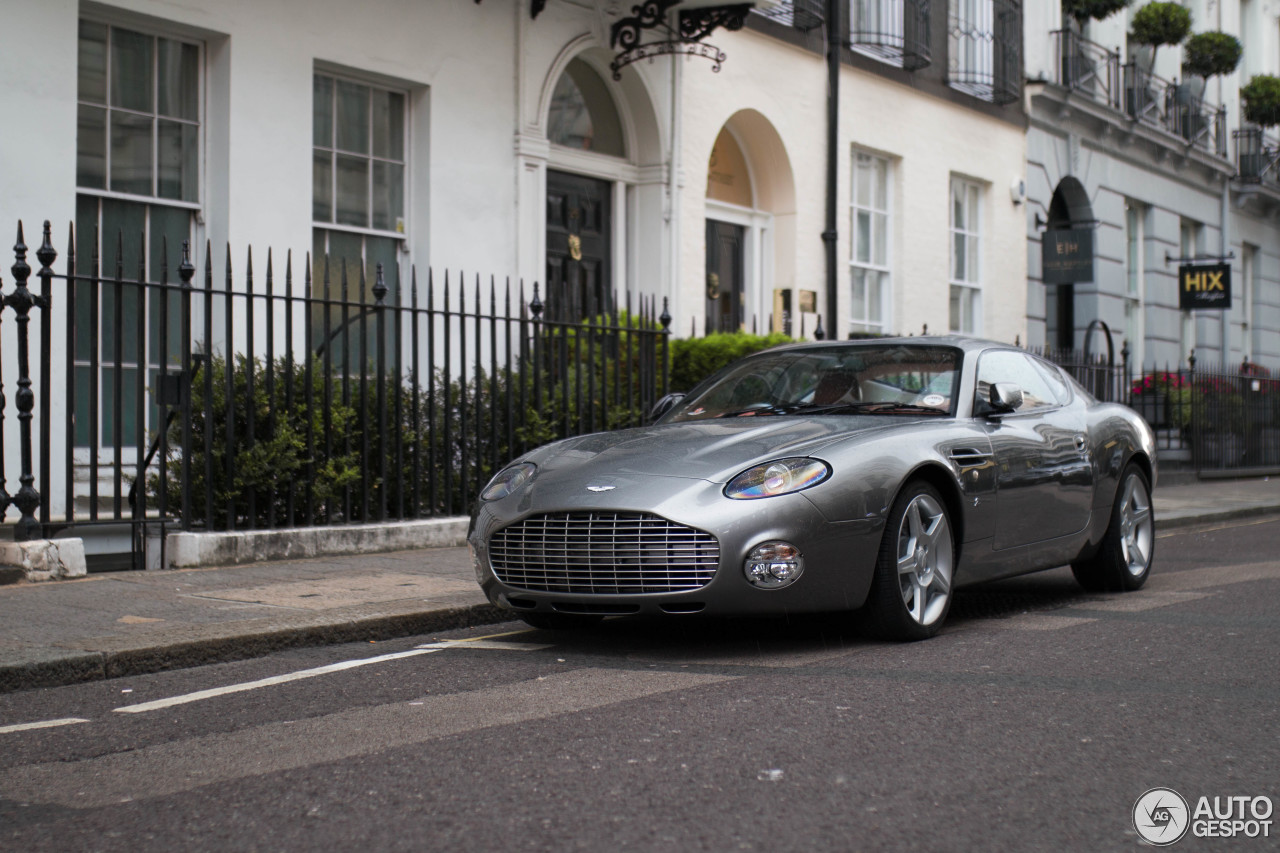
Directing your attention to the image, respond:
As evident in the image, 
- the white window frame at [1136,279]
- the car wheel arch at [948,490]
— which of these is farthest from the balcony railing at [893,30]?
the car wheel arch at [948,490]

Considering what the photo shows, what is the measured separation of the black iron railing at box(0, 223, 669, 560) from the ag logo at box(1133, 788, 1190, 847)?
19.2ft

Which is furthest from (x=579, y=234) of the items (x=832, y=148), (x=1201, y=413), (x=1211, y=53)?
(x=1211, y=53)

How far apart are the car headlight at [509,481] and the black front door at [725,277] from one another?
9.26 metres

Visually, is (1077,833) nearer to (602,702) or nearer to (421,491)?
(602,702)

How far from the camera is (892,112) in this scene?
18078mm

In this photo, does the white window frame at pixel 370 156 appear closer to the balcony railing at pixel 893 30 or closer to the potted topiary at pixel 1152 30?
the balcony railing at pixel 893 30

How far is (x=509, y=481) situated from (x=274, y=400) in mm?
3036

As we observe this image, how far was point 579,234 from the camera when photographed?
14.3 metres

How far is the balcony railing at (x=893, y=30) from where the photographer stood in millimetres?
17453

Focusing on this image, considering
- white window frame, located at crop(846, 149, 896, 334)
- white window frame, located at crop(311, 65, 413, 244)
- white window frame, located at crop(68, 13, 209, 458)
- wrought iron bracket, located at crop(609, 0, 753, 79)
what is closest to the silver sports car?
white window frame, located at crop(68, 13, 209, 458)

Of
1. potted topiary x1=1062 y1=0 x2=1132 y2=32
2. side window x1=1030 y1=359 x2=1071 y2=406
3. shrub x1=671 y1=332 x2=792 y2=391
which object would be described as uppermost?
potted topiary x1=1062 y1=0 x2=1132 y2=32

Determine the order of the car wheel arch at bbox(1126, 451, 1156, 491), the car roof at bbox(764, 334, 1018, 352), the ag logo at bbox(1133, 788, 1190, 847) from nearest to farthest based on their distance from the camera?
the ag logo at bbox(1133, 788, 1190, 847), the car roof at bbox(764, 334, 1018, 352), the car wheel arch at bbox(1126, 451, 1156, 491)

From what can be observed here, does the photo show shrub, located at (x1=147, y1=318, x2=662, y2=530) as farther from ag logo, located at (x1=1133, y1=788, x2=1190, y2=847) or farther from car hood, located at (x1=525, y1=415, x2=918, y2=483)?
ag logo, located at (x1=1133, y1=788, x2=1190, y2=847)

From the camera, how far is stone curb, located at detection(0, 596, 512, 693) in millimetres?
5473
